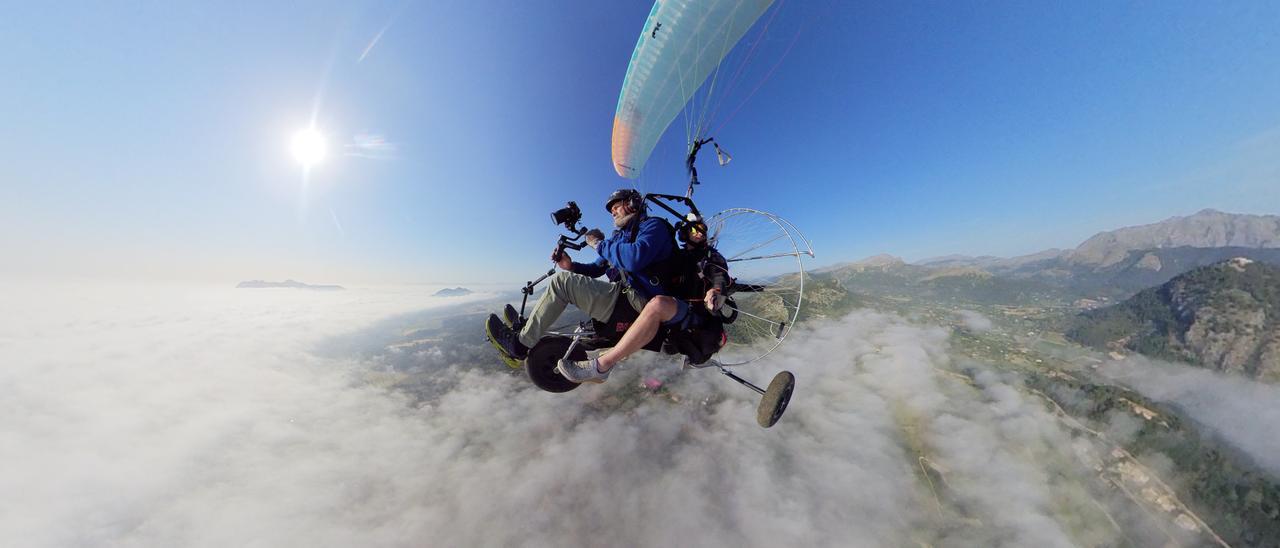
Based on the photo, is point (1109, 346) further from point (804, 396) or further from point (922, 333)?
point (804, 396)

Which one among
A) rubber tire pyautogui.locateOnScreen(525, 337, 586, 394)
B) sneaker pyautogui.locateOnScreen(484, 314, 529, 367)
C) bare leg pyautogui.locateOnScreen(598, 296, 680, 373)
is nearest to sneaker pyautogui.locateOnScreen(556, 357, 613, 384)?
bare leg pyautogui.locateOnScreen(598, 296, 680, 373)

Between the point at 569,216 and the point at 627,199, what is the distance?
0.82m

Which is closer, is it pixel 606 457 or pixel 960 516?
pixel 960 516

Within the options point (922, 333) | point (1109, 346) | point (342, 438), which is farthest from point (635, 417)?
point (1109, 346)

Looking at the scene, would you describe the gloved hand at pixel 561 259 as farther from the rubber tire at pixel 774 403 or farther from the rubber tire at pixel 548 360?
the rubber tire at pixel 774 403

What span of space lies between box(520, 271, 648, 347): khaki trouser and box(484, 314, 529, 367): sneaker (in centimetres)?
31

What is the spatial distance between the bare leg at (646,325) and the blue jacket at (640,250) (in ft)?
1.06

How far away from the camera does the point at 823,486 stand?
103500mm

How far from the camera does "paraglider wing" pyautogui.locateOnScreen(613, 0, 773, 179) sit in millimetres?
7621

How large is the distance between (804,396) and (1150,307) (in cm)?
11311

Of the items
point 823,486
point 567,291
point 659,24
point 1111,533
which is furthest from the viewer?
point 823,486

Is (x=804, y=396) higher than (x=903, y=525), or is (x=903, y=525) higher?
(x=804, y=396)

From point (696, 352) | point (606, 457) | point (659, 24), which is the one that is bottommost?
point (606, 457)

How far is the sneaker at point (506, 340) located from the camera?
524 cm
